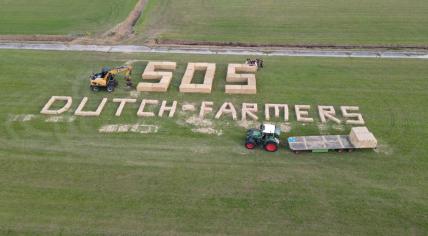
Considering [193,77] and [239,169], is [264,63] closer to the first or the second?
[193,77]

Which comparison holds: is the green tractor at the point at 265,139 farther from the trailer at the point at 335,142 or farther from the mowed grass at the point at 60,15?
the mowed grass at the point at 60,15

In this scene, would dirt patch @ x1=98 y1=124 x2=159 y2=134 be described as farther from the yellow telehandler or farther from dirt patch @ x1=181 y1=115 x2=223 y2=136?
the yellow telehandler

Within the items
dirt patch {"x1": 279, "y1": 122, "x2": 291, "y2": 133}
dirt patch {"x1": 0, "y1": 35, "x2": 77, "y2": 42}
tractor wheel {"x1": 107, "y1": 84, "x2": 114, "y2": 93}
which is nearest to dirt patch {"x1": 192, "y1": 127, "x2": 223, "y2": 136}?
dirt patch {"x1": 279, "y1": 122, "x2": 291, "y2": 133}

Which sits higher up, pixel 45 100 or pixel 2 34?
pixel 2 34

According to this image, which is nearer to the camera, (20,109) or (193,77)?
(20,109)

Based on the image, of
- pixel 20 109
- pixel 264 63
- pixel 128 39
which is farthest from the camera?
pixel 128 39

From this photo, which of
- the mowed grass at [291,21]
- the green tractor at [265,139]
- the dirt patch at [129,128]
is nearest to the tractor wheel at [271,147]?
the green tractor at [265,139]

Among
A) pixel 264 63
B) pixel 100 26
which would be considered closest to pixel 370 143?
pixel 264 63
